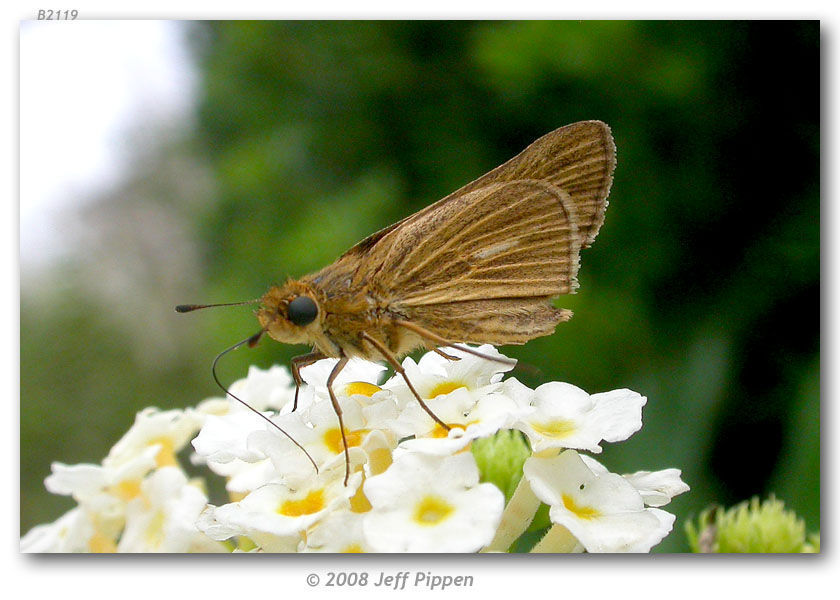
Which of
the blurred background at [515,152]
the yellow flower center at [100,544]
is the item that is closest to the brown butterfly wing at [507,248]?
the yellow flower center at [100,544]

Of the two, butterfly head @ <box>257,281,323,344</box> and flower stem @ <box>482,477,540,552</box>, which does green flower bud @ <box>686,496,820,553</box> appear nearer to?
flower stem @ <box>482,477,540,552</box>

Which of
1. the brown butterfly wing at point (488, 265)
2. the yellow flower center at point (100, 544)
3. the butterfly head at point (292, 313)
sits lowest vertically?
the yellow flower center at point (100, 544)

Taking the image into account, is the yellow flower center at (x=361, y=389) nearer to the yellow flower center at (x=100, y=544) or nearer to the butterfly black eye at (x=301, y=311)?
the butterfly black eye at (x=301, y=311)

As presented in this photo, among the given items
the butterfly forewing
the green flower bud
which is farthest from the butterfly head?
the green flower bud

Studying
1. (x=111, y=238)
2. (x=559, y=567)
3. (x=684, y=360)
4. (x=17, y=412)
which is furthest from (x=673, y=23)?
(x=111, y=238)

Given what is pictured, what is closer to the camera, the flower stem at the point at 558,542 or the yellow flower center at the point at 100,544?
the flower stem at the point at 558,542

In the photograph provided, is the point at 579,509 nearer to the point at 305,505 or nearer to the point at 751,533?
the point at 305,505
